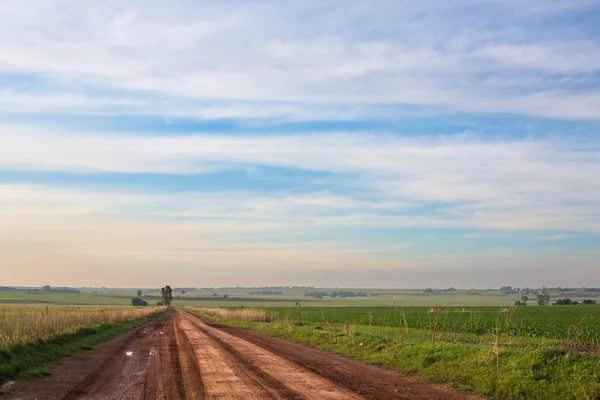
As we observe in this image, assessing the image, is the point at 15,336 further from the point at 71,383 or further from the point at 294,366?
the point at 294,366

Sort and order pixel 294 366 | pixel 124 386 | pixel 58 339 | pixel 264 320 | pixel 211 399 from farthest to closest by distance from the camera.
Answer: pixel 264 320
pixel 58 339
pixel 294 366
pixel 124 386
pixel 211 399

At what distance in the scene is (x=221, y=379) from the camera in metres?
16.0

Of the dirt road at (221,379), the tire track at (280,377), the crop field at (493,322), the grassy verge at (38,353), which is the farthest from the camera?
the crop field at (493,322)

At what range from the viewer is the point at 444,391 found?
47.8 feet

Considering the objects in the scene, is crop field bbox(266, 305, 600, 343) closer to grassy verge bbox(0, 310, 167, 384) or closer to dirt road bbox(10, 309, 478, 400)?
dirt road bbox(10, 309, 478, 400)

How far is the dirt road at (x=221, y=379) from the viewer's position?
13625 mm

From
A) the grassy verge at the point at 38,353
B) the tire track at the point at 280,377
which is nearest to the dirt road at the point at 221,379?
the tire track at the point at 280,377

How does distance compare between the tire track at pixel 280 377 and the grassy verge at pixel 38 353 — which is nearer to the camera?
the tire track at pixel 280 377

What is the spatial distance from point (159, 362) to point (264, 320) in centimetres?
4329

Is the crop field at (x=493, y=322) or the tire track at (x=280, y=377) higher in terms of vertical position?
the tire track at (x=280, y=377)

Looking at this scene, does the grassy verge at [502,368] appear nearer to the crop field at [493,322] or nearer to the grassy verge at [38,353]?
the crop field at [493,322]

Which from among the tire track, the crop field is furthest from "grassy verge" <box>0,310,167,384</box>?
the crop field

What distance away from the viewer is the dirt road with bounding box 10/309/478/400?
13.6 metres

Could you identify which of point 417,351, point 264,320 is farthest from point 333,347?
point 264,320
